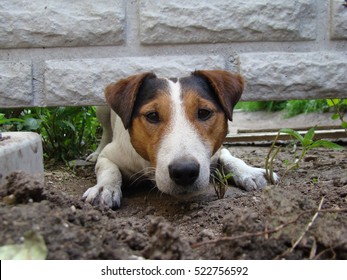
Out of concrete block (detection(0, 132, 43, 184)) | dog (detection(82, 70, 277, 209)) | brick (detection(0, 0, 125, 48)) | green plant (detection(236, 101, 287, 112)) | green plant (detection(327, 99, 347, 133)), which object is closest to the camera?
concrete block (detection(0, 132, 43, 184))

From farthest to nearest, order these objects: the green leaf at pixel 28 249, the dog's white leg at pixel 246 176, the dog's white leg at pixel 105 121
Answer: the dog's white leg at pixel 105 121 → the dog's white leg at pixel 246 176 → the green leaf at pixel 28 249

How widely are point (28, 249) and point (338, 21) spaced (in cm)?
325

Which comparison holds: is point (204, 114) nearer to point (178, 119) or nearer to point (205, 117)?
point (205, 117)

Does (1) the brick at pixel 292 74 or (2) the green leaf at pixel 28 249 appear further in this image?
(1) the brick at pixel 292 74

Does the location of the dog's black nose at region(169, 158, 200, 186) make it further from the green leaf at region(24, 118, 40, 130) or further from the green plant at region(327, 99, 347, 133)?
the green leaf at region(24, 118, 40, 130)

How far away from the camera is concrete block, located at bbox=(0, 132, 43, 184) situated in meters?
2.32

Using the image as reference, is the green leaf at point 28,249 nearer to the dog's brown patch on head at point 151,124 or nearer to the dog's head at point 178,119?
the dog's head at point 178,119

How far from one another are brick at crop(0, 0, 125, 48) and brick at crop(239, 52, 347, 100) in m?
1.11

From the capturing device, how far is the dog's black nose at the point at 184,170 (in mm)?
2572

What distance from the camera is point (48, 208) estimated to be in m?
1.69

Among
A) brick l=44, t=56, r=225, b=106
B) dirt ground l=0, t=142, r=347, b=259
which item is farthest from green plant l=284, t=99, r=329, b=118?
dirt ground l=0, t=142, r=347, b=259

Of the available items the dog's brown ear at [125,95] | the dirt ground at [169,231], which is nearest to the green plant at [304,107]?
the dog's brown ear at [125,95]

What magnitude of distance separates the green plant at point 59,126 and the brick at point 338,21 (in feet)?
7.72
